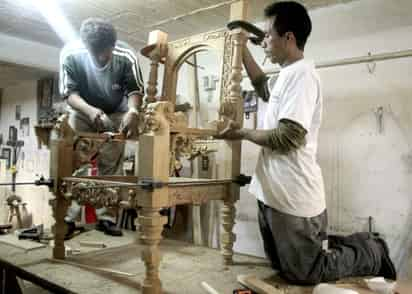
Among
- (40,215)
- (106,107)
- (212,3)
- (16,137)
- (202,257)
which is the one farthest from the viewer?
(16,137)

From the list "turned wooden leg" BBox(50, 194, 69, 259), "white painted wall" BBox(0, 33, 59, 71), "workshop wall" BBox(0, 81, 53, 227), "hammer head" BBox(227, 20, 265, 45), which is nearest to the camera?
"hammer head" BBox(227, 20, 265, 45)

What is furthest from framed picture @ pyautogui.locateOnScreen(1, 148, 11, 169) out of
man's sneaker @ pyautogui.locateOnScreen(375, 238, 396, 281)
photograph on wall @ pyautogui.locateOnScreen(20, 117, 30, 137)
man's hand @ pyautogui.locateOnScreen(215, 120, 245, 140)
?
man's sneaker @ pyautogui.locateOnScreen(375, 238, 396, 281)

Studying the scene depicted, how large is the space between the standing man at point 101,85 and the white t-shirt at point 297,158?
947 millimetres

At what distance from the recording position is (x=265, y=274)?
170 cm

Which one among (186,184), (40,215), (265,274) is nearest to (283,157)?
(186,184)

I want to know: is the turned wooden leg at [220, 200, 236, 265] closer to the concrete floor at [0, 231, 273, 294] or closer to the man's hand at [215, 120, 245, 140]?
the concrete floor at [0, 231, 273, 294]

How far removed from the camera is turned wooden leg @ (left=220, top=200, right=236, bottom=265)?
5.91 ft

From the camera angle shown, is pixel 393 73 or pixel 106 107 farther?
pixel 106 107

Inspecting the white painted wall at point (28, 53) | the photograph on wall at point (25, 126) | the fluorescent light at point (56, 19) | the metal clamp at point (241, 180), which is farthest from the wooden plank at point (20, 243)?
the photograph on wall at point (25, 126)

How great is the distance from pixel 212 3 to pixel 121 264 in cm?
156

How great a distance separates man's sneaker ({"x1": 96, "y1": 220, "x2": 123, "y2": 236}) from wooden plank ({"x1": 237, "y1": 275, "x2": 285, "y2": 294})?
121 centimetres

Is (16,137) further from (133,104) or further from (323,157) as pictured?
(323,157)

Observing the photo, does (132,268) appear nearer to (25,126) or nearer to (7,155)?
(25,126)

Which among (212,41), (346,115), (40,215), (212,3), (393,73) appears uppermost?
(212,3)
